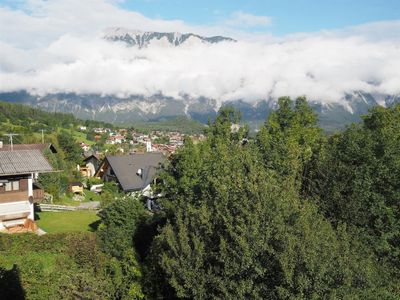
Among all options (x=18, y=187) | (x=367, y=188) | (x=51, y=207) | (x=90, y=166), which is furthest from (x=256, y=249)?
(x=90, y=166)

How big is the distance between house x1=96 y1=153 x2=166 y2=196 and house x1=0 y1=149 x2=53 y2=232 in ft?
88.2

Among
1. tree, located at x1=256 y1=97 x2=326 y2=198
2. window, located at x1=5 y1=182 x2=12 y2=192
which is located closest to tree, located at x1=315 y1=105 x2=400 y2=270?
tree, located at x1=256 y1=97 x2=326 y2=198

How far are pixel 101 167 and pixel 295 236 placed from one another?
60774mm

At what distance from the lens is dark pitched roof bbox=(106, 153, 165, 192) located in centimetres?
6006

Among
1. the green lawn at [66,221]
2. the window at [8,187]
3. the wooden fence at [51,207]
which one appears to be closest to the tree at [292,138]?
the green lawn at [66,221]

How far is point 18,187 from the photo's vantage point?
102ft

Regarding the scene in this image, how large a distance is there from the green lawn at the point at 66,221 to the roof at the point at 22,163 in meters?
6.14

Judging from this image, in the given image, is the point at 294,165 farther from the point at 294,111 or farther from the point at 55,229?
the point at 55,229

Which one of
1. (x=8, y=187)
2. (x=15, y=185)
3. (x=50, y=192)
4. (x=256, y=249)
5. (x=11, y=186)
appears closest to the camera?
(x=256, y=249)

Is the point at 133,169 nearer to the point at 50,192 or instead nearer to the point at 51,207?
the point at 50,192

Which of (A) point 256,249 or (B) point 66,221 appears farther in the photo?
(B) point 66,221

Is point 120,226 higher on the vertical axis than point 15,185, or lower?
lower

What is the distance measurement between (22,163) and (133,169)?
107 ft

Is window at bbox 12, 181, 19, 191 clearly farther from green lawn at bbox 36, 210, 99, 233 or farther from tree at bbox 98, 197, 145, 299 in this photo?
tree at bbox 98, 197, 145, 299
